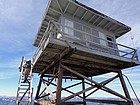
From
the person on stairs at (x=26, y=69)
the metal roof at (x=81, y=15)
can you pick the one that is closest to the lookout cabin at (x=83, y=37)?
the metal roof at (x=81, y=15)

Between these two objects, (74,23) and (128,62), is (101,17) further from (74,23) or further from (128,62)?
(128,62)

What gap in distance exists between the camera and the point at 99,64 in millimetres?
8070

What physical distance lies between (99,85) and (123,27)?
5.98 meters

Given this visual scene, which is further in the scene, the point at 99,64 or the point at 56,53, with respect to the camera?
the point at 99,64

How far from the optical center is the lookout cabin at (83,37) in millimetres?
6397

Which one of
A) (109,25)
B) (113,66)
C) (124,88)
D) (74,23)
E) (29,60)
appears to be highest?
(109,25)

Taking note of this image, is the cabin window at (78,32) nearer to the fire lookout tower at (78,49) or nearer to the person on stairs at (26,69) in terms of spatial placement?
the fire lookout tower at (78,49)

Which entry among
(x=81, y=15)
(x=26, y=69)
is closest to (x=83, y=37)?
(x=81, y=15)

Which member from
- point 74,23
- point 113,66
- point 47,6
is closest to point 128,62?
point 113,66

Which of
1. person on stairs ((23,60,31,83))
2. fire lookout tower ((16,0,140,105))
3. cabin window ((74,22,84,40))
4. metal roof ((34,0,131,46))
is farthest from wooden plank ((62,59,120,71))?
person on stairs ((23,60,31,83))

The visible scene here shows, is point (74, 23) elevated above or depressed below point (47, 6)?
below

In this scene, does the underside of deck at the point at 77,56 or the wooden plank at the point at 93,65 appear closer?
the underside of deck at the point at 77,56

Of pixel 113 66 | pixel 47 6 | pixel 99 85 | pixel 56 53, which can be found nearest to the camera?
pixel 56 53

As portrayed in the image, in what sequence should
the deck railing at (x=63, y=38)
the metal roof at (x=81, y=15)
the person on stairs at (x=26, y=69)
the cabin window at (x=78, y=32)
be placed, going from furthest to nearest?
the person on stairs at (x=26, y=69), the cabin window at (x=78, y=32), the metal roof at (x=81, y=15), the deck railing at (x=63, y=38)
